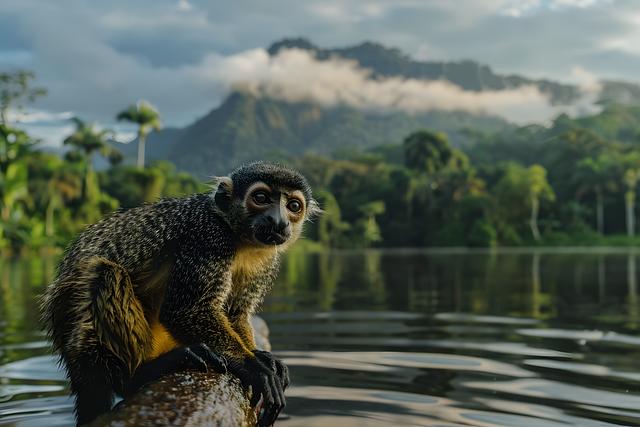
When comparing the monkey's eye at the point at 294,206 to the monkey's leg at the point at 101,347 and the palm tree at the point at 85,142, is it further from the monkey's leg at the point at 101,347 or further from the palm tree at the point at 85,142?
the palm tree at the point at 85,142

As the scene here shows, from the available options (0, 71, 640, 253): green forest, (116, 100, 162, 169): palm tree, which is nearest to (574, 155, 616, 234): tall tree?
(0, 71, 640, 253): green forest

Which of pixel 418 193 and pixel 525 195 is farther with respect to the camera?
pixel 418 193

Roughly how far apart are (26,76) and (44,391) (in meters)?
53.1

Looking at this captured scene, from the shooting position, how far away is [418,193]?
89500 millimetres

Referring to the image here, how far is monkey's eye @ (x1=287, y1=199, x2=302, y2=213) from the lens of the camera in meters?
4.49

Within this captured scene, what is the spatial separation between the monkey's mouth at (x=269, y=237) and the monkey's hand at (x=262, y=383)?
0.75m

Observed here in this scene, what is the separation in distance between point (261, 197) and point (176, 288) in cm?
80

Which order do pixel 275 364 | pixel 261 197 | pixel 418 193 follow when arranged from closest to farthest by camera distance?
pixel 275 364 → pixel 261 197 → pixel 418 193

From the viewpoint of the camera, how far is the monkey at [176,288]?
3643 millimetres

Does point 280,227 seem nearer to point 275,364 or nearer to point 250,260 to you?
point 250,260

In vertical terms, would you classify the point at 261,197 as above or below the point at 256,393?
above

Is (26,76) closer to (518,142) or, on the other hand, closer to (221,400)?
(221,400)

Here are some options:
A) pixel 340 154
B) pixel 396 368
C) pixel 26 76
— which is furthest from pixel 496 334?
pixel 340 154

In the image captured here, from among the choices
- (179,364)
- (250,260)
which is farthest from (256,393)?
(250,260)
